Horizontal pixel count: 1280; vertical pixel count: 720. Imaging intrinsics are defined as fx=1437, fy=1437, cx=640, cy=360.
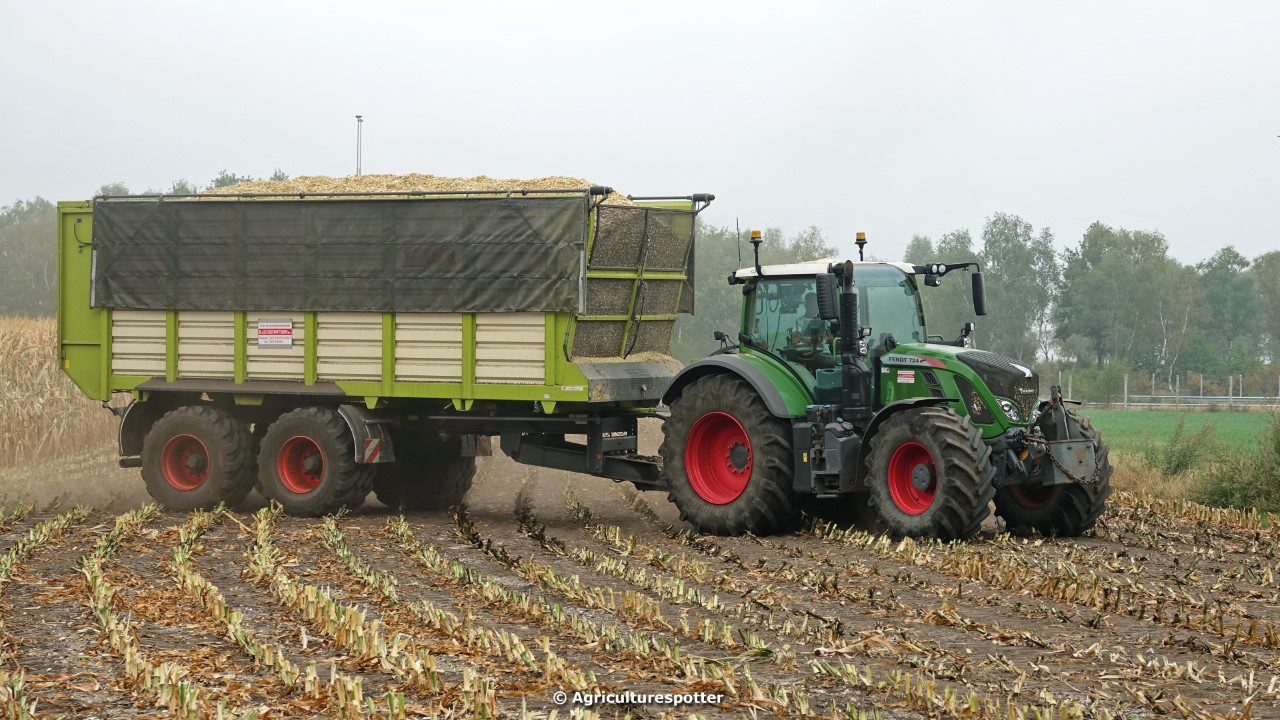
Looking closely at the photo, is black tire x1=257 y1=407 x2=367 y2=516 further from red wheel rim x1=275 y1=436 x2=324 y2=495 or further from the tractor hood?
the tractor hood

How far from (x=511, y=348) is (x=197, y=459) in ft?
13.2

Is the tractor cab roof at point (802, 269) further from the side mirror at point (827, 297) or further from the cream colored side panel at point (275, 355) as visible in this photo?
the cream colored side panel at point (275, 355)

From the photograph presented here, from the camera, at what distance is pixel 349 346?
14.7 metres

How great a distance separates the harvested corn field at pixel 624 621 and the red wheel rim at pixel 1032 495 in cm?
56

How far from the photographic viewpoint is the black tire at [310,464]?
14.7 metres

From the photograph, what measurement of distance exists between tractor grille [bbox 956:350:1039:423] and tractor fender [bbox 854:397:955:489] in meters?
0.38

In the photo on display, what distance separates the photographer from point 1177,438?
1920cm

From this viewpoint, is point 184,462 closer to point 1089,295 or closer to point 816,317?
point 816,317

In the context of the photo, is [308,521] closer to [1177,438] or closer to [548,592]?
[548,592]

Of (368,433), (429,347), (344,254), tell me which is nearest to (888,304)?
(429,347)

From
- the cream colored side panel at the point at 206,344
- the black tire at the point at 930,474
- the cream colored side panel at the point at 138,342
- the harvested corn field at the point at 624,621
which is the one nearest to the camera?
the harvested corn field at the point at 624,621

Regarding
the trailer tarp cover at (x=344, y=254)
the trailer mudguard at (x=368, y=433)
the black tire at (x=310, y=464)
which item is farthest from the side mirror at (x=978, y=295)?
the black tire at (x=310, y=464)

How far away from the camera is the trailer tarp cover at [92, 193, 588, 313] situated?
1391cm

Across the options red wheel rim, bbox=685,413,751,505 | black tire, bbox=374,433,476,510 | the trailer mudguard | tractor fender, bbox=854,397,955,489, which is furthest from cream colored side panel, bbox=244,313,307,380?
tractor fender, bbox=854,397,955,489
